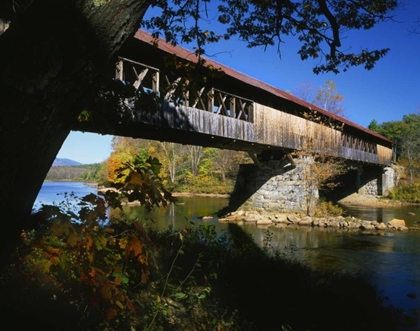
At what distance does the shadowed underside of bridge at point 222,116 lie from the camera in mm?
8219

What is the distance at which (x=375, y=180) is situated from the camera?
28.5 meters

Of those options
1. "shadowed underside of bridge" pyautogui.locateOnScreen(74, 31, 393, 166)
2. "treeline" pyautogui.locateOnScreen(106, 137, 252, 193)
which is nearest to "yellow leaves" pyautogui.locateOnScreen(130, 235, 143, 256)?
"shadowed underside of bridge" pyautogui.locateOnScreen(74, 31, 393, 166)

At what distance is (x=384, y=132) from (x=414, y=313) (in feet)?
128

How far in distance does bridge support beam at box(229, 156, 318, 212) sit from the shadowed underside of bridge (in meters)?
0.91

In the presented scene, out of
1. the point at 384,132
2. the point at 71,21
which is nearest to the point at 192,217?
the point at 71,21

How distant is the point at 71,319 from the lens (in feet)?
7.63

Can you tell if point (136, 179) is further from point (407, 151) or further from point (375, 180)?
point (407, 151)

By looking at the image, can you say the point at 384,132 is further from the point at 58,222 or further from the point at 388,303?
the point at 58,222

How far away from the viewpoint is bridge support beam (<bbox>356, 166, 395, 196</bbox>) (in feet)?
90.6

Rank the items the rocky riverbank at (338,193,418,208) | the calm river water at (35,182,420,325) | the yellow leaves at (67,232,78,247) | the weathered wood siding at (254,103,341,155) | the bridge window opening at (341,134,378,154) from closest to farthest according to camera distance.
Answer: the yellow leaves at (67,232,78,247)
the calm river water at (35,182,420,325)
the weathered wood siding at (254,103,341,155)
the bridge window opening at (341,134,378,154)
the rocky riverbank at (338,193,418,208)

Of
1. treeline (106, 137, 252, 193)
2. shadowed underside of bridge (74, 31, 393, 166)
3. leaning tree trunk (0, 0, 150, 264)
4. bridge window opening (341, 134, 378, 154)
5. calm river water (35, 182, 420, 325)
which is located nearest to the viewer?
leaning tree trunk (0, 0, 150, 264)

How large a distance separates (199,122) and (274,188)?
7.40 metres

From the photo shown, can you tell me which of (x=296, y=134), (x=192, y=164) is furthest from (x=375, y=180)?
(x=192, y=164)

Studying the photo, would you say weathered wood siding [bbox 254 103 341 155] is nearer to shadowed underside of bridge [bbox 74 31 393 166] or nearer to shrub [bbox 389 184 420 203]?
shadowed underside of bridge [bbox 74 31 393 166]
